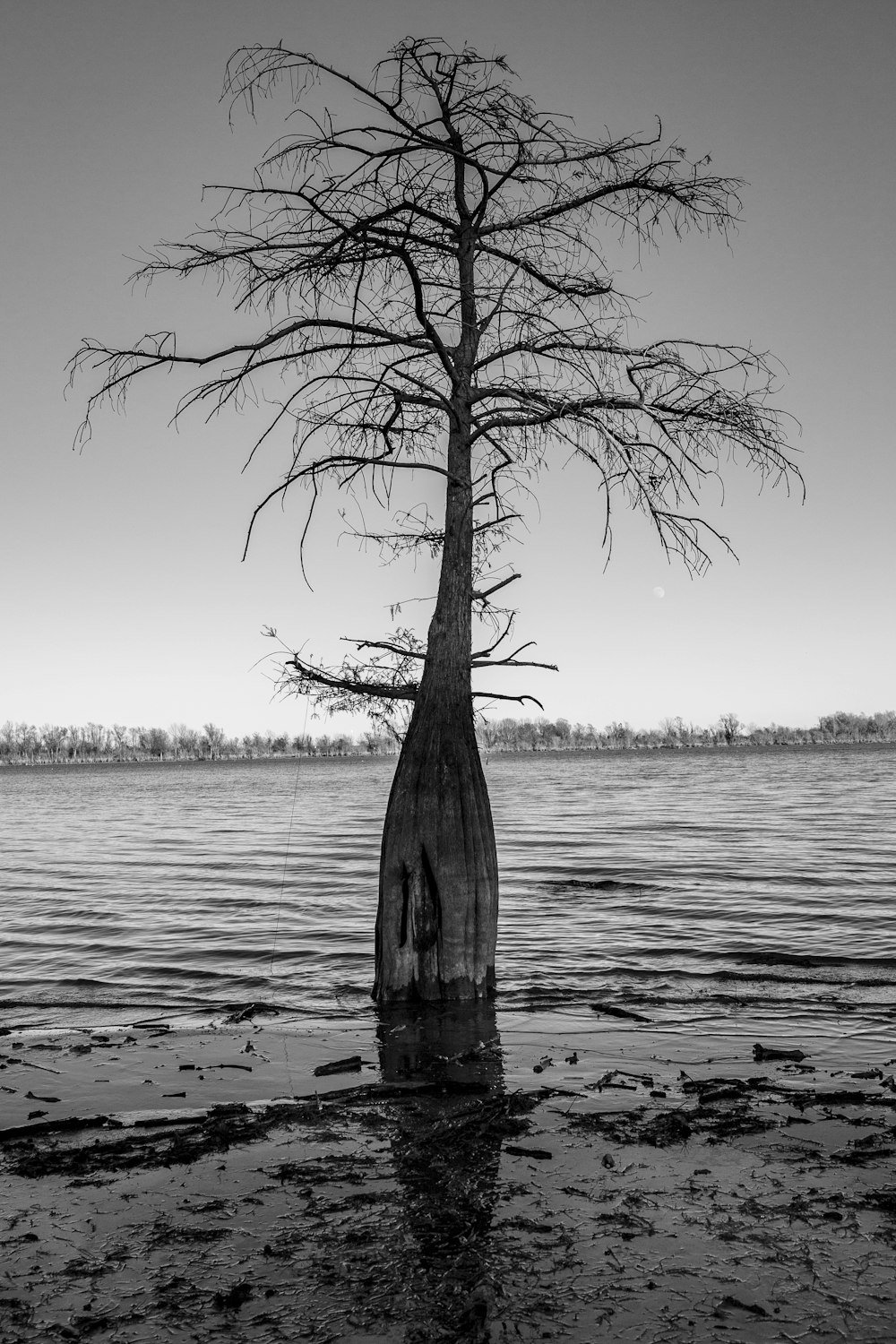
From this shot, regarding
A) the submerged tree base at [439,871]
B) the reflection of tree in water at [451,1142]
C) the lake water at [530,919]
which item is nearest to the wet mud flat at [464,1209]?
the reflection of tree in water at [451,1142]

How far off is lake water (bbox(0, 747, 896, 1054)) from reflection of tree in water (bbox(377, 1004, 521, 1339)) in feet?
6.80

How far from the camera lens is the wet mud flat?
4.09 m

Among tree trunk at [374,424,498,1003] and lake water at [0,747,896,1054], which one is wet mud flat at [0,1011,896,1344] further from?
lake water at [0,747,896,1054]

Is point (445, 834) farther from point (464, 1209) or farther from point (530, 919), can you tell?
point (530, 919)

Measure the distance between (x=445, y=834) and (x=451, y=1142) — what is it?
10.2 ft

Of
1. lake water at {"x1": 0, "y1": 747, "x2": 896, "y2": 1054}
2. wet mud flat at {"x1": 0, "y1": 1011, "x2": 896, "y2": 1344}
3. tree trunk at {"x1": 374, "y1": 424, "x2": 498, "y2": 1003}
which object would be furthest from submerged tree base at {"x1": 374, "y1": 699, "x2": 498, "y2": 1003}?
lake water at {"x1": 0, "y1": 747, "x2": 896, "y2": 1054}

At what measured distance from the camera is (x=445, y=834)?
8.95m

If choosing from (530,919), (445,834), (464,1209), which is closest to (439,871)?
(445,834)

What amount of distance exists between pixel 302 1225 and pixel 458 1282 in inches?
39.8

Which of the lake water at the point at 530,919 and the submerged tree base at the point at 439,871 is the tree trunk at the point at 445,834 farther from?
the lake water at the point at 530,919

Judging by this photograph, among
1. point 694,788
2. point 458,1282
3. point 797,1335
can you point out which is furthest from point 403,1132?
point 694,788

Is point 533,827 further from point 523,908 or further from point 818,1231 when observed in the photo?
point 818,1231

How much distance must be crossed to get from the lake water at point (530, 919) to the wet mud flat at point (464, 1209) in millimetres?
3400

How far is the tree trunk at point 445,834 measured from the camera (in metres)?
8.97
